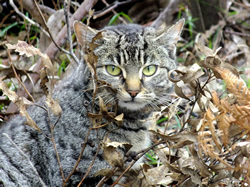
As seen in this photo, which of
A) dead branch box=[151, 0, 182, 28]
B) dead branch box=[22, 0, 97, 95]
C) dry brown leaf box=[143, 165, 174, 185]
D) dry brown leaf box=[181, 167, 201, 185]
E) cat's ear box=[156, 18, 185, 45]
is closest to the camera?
dry brown leaf box=[181, 167, 201, 185]

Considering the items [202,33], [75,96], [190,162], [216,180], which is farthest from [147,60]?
[202,33]

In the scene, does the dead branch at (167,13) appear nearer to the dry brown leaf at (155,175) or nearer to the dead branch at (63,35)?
the dead branch at (63,35)

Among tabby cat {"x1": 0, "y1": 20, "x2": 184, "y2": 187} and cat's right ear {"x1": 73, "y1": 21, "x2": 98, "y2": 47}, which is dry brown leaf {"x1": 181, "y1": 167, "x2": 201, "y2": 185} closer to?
tabby cat {"x1": 0, "y1": 20, "x2": 184, "y2": 187}

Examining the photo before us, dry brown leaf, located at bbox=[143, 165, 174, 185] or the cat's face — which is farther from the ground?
the cat's face

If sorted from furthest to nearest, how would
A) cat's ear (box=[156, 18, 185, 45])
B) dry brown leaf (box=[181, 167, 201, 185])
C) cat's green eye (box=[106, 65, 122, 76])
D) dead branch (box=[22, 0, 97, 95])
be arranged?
1. dead branch (box=[22, 0, 97, 95])
2. cat's ear (box=[156, 18, 185, 45])
3. cat's green eye (box=[106, 65, 122, 76])
4. dry brown leaf (box=[181, 167, 201, 185])

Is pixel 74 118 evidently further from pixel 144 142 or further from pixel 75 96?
pixel 144 142

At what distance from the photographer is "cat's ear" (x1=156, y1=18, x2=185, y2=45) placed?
3.69m

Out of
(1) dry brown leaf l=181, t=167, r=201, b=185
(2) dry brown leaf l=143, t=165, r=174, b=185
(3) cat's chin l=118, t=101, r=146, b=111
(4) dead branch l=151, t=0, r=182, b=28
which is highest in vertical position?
(4) dead branch l=151, t=0, r=182, b=28

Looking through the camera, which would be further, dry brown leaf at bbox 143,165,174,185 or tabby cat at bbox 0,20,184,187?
tabby cat at bbox 0,20,184,187

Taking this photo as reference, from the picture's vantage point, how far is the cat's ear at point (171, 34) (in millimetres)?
3689

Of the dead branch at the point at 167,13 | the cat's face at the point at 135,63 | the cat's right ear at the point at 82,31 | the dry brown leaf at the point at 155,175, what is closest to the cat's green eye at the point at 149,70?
the cat's face at the point at 135,63

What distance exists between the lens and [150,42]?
3.62 m

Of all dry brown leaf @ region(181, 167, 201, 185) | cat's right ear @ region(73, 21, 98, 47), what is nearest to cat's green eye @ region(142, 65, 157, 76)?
cat's right ear @ region(73, 21, 98, 47)

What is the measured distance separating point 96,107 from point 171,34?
1.08 meters
